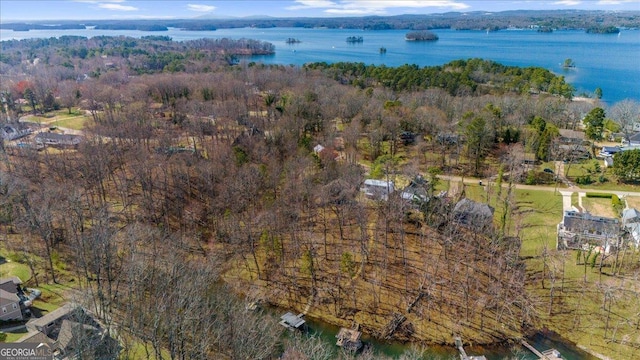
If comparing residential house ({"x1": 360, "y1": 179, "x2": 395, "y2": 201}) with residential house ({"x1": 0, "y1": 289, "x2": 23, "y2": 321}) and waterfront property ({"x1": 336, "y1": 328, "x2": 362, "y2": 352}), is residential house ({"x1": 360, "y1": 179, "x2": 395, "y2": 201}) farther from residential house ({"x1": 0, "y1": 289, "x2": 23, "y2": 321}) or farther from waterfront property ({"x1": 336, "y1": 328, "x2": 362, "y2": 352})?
residential house ({"x1": 0, "y1": 289, "x2": 23, "y2": 321})

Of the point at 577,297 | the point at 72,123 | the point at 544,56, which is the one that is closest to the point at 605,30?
the point at 544,56

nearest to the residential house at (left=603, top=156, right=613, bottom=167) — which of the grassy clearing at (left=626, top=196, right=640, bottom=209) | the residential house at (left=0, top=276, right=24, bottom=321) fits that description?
the grassy clearing at (left=626, top=196, right=640, bottom=209)

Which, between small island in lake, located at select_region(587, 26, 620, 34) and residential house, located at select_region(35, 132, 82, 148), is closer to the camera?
residential house, located at select_region(35, 132, 82, 148)

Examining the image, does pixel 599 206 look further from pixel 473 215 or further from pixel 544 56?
pixel 544 56

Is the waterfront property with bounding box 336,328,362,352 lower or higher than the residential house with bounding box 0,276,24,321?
lower

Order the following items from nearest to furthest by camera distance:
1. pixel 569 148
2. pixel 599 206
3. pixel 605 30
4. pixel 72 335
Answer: pixel 72 335
pixel 599 206
pixel 569 148
pixel 605 30

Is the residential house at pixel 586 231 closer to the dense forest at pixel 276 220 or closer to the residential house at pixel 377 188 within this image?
the dense forest at pixel 276 220
